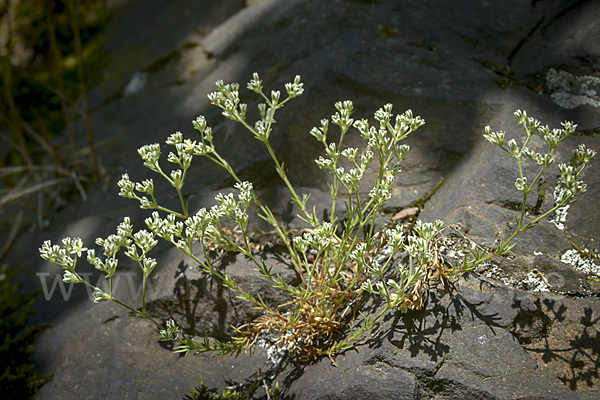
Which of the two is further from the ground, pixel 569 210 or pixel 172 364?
pixel 569 210

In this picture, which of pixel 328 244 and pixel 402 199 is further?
pixel 402 199

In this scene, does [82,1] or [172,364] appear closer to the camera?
[172,364]

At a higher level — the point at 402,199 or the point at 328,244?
the point at 328,244

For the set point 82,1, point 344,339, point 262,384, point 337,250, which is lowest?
point 262,384

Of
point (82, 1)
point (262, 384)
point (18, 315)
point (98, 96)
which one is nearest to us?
point (262, 384)

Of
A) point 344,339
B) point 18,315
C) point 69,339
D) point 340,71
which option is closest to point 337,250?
point 344,339

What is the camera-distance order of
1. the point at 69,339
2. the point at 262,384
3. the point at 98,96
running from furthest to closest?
1. the point at 98,96
2. the point at 69,339
3. the point at 262,384

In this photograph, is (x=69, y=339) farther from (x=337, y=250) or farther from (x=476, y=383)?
(x=476, y=383)

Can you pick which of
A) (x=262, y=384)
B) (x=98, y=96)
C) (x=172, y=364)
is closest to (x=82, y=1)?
(x=98, y=96)
